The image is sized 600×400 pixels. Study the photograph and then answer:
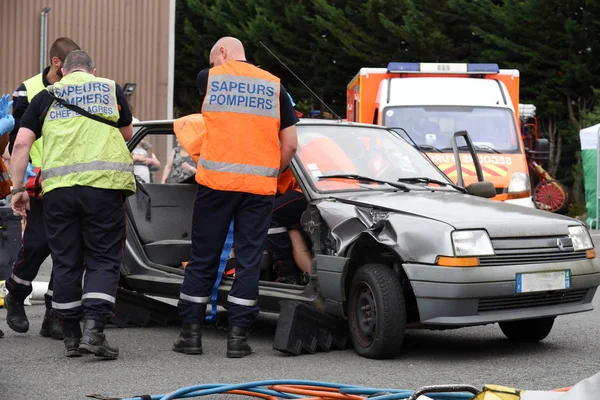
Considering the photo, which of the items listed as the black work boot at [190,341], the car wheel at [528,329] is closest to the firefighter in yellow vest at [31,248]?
the black work boot at [190,341]

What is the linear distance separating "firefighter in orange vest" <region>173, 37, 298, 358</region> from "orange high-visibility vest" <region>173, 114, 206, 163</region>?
0.12 meters

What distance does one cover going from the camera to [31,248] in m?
6.66

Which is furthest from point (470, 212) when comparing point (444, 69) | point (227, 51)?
point (444, 69)

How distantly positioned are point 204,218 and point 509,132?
725 centimetres

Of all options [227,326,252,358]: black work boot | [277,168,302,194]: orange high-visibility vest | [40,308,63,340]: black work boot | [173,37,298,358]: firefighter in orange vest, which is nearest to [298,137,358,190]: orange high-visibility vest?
[277,168,302,194]: orange high-visibility vest

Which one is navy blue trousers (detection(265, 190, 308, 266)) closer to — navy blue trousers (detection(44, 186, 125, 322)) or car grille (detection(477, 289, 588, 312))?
navy blue trousers (detection(44, 186, 125, 322))

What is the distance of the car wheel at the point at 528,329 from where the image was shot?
654 cm

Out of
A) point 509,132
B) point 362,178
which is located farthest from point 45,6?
point 362,178

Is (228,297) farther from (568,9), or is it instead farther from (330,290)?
(568,9)

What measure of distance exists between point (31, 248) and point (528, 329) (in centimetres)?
313

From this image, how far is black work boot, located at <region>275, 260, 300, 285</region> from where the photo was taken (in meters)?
6.82

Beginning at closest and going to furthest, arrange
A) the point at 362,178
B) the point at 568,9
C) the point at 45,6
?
the point at 362,178 → the point at 45,6 → the point at 568,9

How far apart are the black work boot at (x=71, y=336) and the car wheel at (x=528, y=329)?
2.54 m

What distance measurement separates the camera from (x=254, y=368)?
5.75 meters
